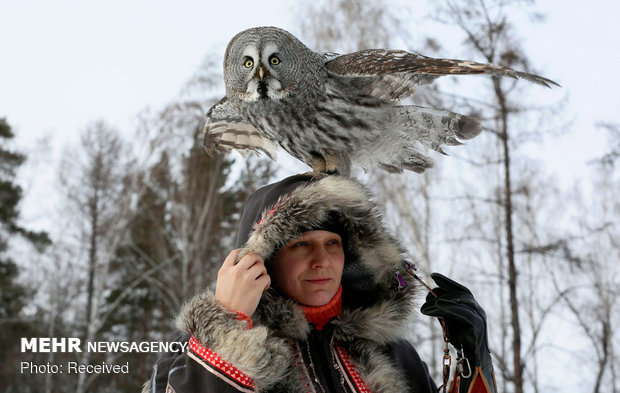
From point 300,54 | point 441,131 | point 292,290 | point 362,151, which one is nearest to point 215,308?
point 292,290

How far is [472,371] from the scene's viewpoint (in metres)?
1.94

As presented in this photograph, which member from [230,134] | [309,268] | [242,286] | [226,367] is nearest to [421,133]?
[230,134]

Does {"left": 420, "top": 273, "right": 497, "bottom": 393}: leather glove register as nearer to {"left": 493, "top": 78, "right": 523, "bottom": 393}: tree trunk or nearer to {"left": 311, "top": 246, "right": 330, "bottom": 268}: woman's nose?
{"left": 311, "top": 246, "right": 330, "bottom": 268}: woman's nose

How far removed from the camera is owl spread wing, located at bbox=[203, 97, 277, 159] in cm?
285

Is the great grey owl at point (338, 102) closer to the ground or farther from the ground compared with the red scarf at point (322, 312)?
farther from the ground

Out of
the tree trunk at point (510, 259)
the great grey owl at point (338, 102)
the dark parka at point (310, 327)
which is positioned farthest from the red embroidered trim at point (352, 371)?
the tree trunk at point (510, 259)

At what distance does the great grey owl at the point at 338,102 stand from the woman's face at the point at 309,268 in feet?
1.63

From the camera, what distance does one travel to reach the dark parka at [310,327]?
1.63 meters

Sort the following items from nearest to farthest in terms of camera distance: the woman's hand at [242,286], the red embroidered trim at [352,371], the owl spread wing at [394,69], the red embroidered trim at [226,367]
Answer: the red embroidered trim at [226,367]
the woman's hand at [242,286]
the red embroidered trim at [352,371]
the owl spread wing at [394,69]

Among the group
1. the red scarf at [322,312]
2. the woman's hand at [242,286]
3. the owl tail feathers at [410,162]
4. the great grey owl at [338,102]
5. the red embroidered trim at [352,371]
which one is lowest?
the red embroidered trim at [352,371]

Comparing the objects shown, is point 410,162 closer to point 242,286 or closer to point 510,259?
point 242,286

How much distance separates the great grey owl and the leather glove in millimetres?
732

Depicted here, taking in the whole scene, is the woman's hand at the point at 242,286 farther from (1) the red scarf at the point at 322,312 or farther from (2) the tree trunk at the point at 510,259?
(2) the tree trunk at the point at 510,259

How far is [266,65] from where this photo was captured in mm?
2510
